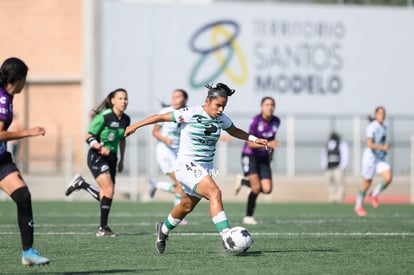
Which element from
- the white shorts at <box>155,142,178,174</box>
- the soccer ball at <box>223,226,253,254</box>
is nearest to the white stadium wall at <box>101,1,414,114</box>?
the white shorts at <box>155,142,178,174</box>

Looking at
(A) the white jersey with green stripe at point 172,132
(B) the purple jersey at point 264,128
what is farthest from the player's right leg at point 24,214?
(A) the white jersey with green stripe at point 172,132

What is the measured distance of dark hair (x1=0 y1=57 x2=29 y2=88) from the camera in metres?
9.89

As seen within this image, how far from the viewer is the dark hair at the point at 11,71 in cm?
989

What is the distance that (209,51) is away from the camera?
42.8m

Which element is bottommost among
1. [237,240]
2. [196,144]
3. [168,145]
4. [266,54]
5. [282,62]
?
[237,240]

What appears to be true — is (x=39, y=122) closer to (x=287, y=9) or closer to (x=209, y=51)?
(x=209, y=51)

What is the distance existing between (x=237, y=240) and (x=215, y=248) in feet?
4.82

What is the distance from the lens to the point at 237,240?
11.1 metres

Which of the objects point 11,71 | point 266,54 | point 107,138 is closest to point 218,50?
point 266,54

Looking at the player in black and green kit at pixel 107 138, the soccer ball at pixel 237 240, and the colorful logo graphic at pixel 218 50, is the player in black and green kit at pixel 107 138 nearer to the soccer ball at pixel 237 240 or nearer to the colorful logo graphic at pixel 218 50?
the soccer ball at pixel 237 240

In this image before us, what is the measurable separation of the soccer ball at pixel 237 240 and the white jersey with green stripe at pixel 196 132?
1.18 meters

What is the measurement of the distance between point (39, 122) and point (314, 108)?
12207mm

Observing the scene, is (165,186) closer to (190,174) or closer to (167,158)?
(167,158)

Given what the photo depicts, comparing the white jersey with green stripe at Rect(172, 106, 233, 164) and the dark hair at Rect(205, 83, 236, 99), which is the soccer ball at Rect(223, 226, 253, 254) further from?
the dark hair at Rect(205, 83, 236, 99)
